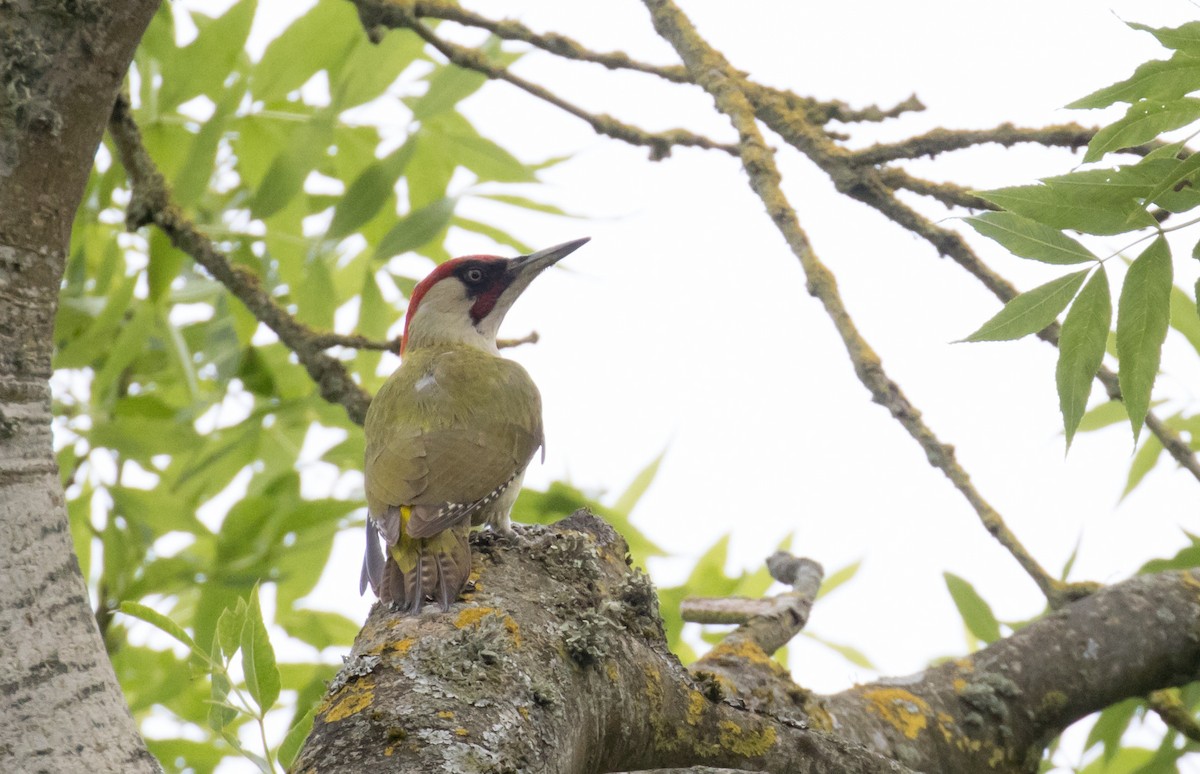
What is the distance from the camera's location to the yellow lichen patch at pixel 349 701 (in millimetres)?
1646

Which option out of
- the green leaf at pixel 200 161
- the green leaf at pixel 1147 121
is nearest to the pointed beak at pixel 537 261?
the green leaf at pixel 200 161

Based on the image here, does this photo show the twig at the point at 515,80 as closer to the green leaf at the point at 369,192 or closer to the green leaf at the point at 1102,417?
the green leaf at the point at 369,192

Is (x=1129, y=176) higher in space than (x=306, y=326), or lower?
lower

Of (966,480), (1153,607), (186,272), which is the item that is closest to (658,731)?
(966,480)

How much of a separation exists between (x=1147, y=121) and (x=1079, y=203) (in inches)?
6.3

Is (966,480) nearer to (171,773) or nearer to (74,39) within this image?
(74,39)

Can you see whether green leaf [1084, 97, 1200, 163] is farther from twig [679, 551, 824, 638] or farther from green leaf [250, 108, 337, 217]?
green leaf [250, 108, 337, 217]

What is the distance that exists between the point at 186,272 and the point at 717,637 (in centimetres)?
227

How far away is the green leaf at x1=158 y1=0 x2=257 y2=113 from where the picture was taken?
11.7 ft

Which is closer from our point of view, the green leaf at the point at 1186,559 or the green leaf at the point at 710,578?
the green leaf at the point at 1186,559

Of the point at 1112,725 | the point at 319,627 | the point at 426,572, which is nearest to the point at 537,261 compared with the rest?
the point at 319,627

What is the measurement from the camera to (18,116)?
Answer: 184 cm

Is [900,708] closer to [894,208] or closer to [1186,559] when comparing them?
[894,208]

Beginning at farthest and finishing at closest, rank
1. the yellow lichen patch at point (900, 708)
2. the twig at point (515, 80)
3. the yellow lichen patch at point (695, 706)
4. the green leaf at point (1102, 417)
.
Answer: the green leaf at point (1102, 417), the twig at point (515, 80), the yellow lichen patch at point (900, 708), the yellow lichen patch at point (695, 706)
